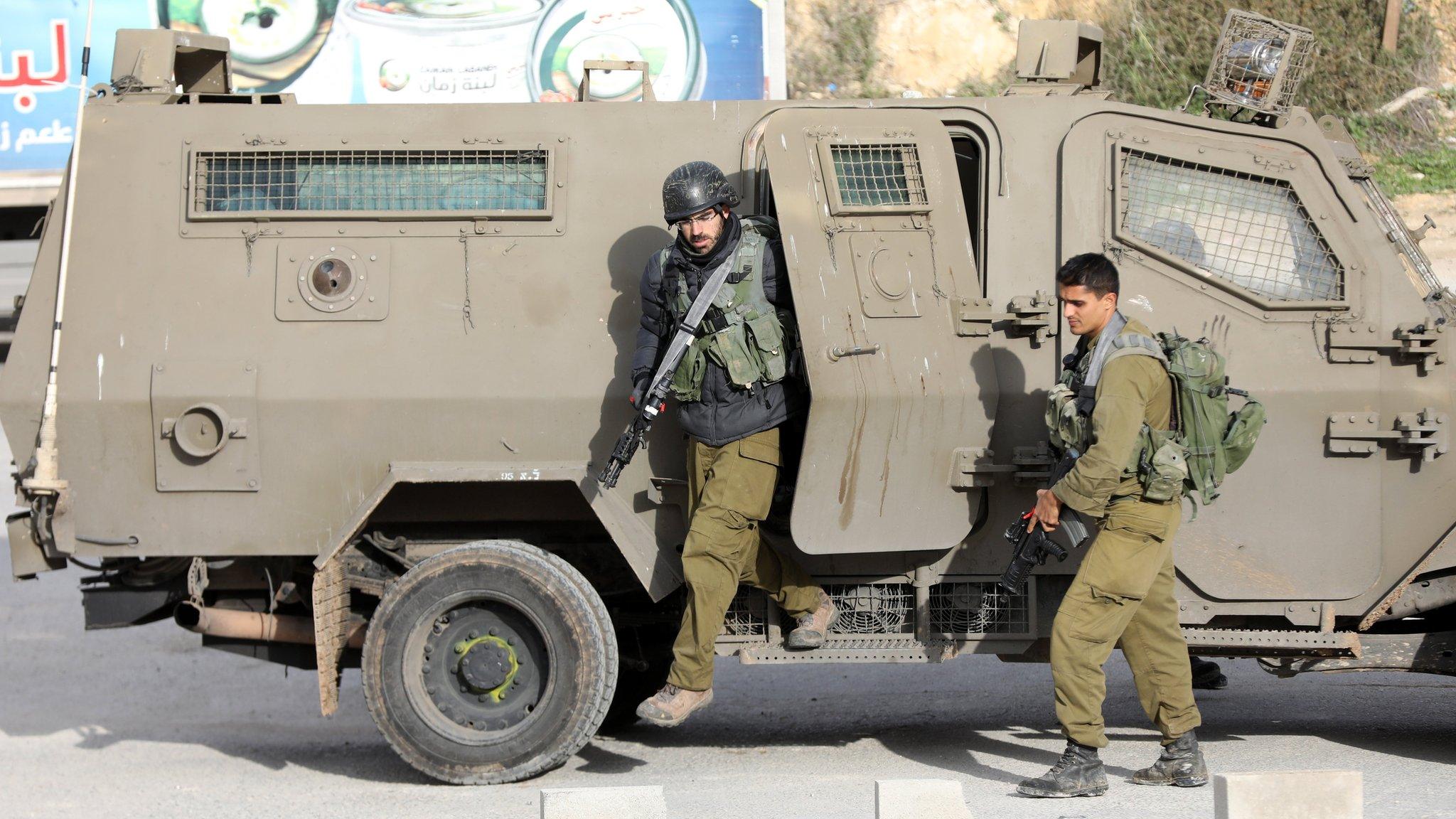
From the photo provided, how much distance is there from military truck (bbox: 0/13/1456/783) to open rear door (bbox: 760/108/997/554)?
13 millimetres

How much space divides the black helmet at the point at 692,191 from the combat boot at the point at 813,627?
1549 mm

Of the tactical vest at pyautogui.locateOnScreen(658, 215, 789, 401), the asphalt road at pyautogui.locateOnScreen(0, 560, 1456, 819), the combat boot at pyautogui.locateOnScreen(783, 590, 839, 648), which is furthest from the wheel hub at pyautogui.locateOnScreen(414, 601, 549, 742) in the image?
the tactical vest at pyautogui.locateOnScreen(658, 215, 789, 401)

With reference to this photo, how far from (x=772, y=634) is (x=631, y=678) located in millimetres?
1164

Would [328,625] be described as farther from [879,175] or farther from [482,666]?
[879,175]

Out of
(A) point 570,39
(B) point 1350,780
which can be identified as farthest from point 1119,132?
(A) point 570,39

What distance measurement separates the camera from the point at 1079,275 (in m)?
5.22

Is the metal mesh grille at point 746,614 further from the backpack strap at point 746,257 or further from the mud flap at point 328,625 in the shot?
the mud flap at point 328,625

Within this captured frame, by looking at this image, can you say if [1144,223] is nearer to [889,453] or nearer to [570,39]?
[889,453]

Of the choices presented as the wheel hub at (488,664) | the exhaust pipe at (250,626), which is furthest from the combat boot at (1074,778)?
the exhaust pipe at (250,626)

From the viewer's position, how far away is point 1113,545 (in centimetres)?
525

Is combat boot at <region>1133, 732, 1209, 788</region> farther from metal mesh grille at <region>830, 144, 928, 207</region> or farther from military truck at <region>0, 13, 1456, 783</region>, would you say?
metal mesh grille at <region>830, 144, 928, 207</region>

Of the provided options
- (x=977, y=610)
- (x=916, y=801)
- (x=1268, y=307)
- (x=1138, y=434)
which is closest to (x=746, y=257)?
(x=1138, y=434)

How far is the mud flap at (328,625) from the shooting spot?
5.76 metres

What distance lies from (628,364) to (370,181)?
1.24 meters
